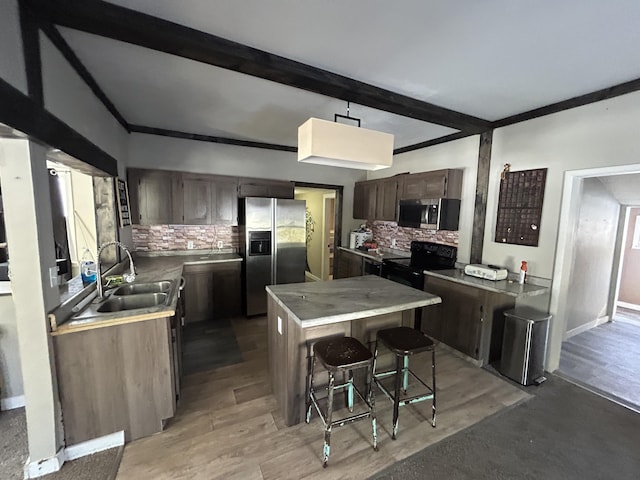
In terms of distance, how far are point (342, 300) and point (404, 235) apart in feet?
9.44

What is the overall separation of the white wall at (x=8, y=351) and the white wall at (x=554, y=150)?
4615 millimetres

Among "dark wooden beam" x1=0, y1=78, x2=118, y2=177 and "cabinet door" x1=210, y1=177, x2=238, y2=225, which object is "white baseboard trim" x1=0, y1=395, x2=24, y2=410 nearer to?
"dark wooden beam" x1=0, y1=78, x2=118, y2=177

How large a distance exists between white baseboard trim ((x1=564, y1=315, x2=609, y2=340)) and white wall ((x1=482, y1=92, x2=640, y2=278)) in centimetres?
158

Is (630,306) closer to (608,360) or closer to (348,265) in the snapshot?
(608,360)

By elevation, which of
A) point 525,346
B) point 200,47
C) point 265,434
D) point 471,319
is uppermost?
point 200,47

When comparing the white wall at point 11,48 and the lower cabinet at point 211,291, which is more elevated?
the white wall at point 11,48

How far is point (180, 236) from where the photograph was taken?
161 inches

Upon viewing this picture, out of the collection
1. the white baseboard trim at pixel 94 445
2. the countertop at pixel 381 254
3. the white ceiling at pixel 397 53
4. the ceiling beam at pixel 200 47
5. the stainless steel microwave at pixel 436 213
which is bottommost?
the white baseboard trim at pixel 94 445

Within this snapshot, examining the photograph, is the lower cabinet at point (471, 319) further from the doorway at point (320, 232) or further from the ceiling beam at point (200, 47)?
the doorway at point (320, 232)

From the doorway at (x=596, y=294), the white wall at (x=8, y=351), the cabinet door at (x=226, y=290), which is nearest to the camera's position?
the white wall at (x=8, y=351)

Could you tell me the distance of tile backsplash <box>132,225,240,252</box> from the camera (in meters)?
3.89

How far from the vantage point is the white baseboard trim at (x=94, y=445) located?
1732 millimetres

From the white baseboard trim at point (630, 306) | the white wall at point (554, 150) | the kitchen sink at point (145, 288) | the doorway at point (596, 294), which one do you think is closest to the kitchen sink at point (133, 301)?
the kitchen sink at point (145, 288)

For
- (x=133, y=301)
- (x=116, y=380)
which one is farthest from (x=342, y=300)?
(x=133, y=301)
